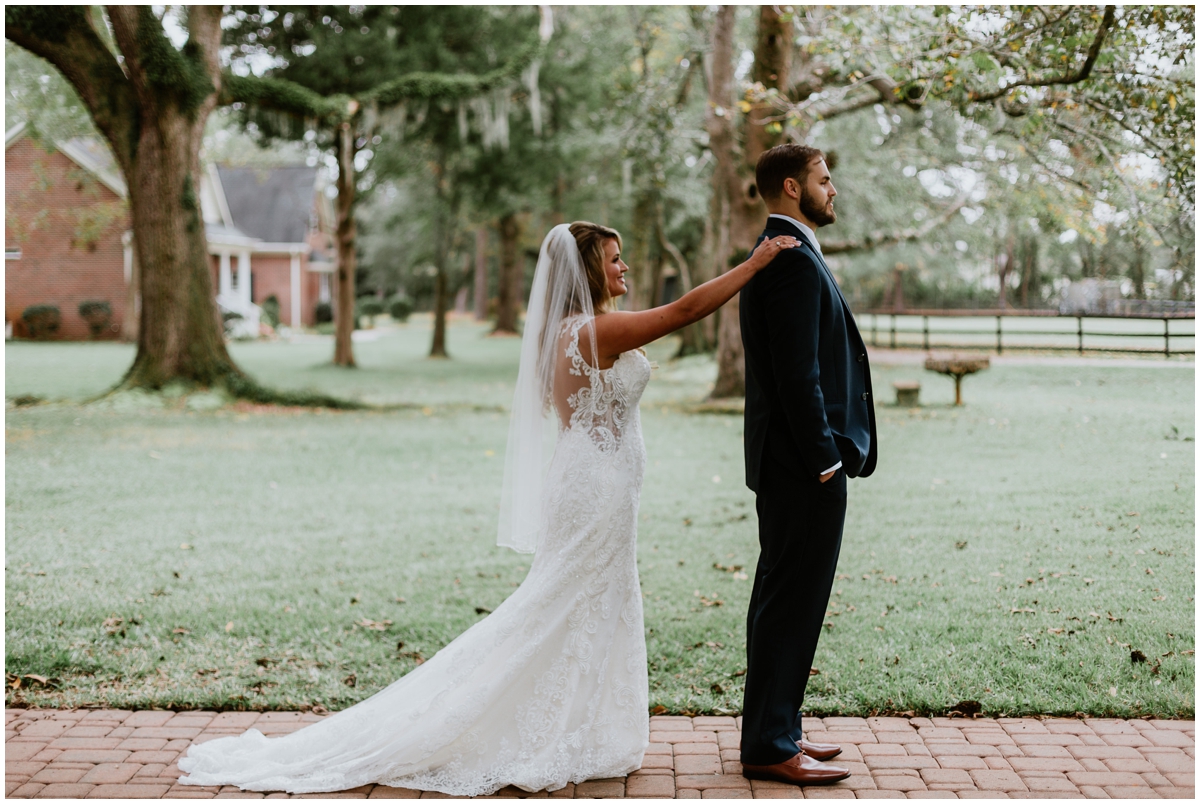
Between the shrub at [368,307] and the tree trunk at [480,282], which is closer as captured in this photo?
the tree trunk at [480,282]

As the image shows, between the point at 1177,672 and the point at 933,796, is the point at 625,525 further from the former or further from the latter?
the point at 1177,672

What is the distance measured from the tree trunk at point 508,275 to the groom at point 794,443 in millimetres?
29011

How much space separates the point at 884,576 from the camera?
20.7 ft

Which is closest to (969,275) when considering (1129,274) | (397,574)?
(1129,274)

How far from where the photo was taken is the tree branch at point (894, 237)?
52.8 feet

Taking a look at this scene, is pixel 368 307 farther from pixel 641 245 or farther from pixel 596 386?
pixel 596 386

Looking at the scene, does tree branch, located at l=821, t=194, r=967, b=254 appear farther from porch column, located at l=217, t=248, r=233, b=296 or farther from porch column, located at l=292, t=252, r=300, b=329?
porch column, located at l=292, t=252, r=300, b=329

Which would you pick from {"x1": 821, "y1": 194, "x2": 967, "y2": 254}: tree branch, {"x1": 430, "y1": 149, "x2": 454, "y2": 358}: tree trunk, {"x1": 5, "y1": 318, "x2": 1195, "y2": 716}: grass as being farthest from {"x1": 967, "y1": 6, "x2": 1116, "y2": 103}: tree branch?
{"x1": 430, "y1": 149, "x2": 454, "y2": 358}: tree trunk

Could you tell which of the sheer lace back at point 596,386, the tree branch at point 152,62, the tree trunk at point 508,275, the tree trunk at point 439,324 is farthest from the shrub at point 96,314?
the sheer lace back at point 596,386

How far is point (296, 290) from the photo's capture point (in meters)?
41.3

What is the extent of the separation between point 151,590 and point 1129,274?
7.20 metres

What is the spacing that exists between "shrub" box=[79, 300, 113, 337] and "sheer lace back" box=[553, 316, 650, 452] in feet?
98.4

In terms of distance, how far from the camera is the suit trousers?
3479 mm

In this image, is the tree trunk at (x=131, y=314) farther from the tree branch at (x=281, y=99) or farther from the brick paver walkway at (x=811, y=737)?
the brick paver walkway at (x=811, y=737)
